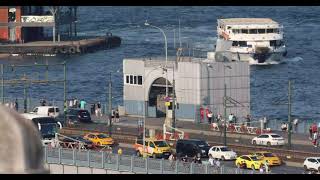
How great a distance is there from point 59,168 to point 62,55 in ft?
262

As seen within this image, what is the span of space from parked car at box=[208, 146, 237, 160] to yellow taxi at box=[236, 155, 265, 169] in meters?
1.44

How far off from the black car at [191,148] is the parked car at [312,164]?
12.1 ft

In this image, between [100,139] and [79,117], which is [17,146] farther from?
[79,117]

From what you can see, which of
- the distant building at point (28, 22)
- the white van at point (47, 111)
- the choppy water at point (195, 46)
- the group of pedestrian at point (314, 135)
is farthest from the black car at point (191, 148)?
the distant building at point (28, 22)

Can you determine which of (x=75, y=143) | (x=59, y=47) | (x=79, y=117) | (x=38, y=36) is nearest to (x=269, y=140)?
(x=75, y=143)

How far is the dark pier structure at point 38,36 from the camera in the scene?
107269mm

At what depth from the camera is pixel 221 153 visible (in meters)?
31.5

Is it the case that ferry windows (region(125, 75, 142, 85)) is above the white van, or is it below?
above

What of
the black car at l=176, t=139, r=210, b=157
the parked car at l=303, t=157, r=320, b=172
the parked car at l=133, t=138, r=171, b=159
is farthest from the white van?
the parked car at l=303, t=157, r=320, b=172

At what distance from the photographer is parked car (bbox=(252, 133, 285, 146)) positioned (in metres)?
34.9

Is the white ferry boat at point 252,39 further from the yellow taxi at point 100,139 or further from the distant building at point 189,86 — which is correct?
the yellow taxi at point 100,139

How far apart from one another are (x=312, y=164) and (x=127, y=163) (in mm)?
5897

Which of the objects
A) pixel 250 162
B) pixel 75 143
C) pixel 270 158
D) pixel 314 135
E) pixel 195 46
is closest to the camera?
pixel 250 162

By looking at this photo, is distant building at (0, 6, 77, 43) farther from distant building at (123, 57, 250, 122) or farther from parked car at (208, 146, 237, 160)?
parked car at (208, 146, 237, 160)
